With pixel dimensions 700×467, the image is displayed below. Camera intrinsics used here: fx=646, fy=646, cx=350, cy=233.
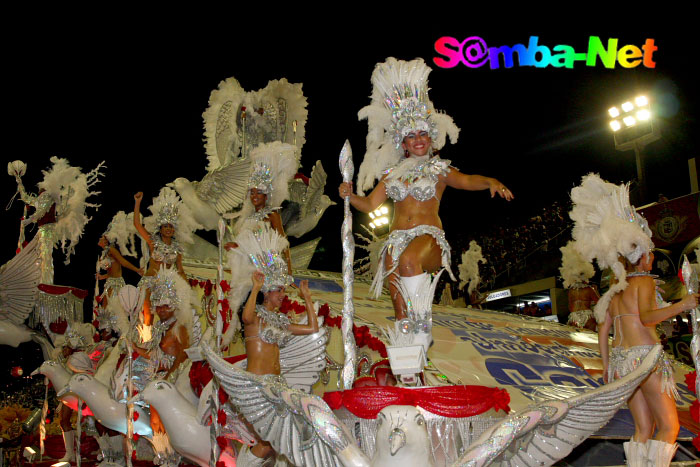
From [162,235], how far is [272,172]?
1.57 m

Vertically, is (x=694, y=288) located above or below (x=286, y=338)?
above

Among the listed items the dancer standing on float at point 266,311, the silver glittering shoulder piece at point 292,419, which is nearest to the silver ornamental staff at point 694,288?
the dancer standing on float at point 266,311

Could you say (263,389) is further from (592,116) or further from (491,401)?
(592,116)

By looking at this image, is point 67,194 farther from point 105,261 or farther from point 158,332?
point 158,332

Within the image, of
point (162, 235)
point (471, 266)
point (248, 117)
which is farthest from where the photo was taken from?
point (471, 266)

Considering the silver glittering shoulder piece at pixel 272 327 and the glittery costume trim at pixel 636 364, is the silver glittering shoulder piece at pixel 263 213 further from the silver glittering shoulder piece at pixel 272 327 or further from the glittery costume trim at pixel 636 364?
the glittery costume trim at pixel 636 364

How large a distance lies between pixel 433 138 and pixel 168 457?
3212 millimetres

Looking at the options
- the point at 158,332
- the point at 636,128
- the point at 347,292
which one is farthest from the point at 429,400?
the point at 636,128

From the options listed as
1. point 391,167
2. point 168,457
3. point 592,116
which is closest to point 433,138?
point 391,167

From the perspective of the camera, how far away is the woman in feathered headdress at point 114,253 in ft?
26.4

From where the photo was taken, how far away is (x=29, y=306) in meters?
7.00

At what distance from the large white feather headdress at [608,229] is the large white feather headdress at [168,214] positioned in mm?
4289

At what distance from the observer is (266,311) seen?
4.26 metres

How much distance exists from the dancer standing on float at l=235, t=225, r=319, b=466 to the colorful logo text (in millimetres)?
8305
